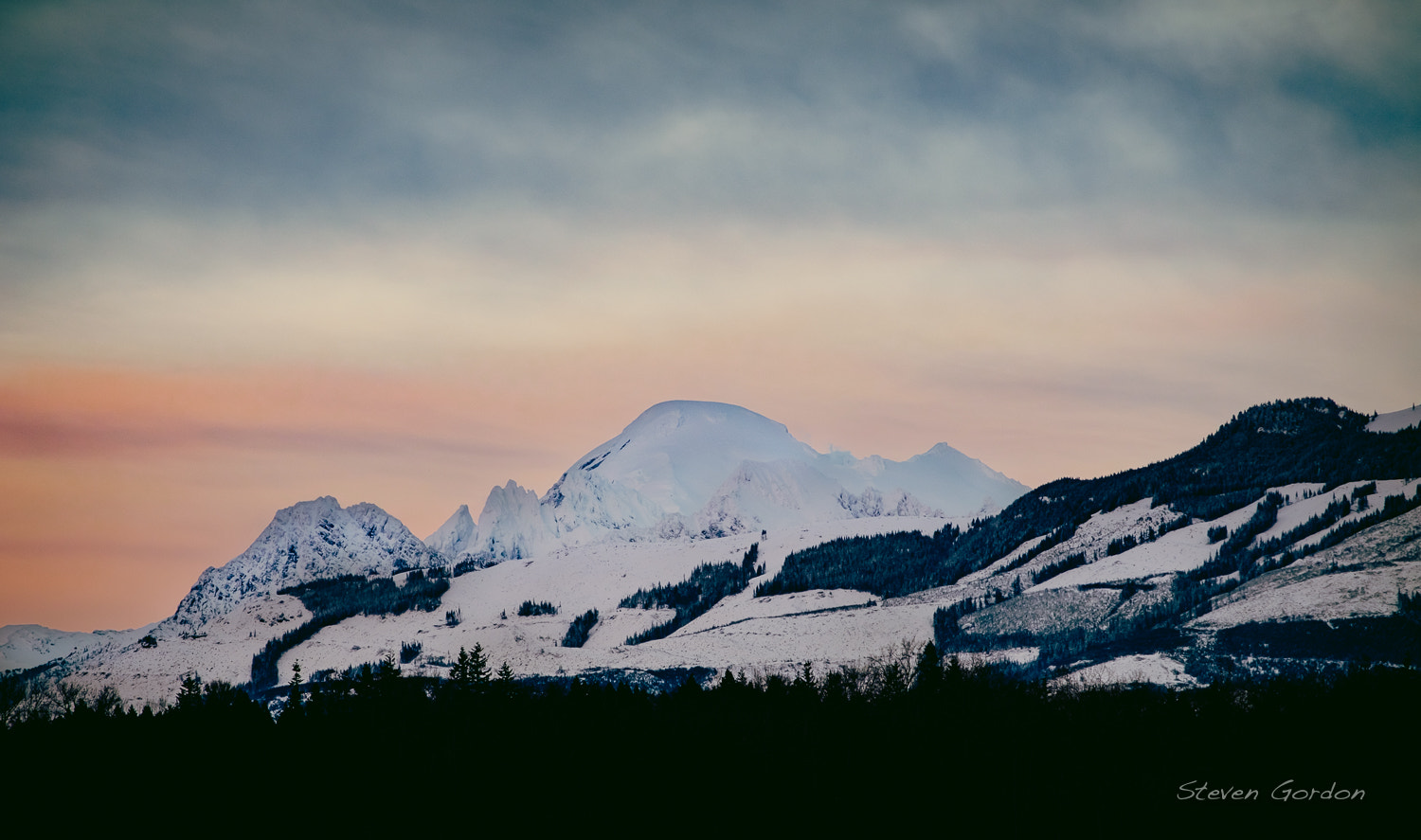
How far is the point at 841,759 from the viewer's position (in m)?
107

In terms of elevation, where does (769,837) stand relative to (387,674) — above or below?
below

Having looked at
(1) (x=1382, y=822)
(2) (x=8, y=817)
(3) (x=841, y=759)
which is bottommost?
(1) (x=1382, y=822)

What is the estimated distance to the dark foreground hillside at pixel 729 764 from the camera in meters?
97.3

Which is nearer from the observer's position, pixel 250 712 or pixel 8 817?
pixel 8 817

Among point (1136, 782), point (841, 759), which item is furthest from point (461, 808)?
point (1136, 782)

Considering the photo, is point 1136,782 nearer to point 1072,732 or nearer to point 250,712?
point 1072,732

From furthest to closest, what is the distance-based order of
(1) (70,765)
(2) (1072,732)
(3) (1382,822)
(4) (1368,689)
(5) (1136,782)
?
(4) (1368,689), (2) (1072,732), (1) (70,765), (5) (1136,782), (3) (1382,822)

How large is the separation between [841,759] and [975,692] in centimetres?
4310

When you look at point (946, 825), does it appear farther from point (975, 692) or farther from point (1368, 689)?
point (1368, 689)

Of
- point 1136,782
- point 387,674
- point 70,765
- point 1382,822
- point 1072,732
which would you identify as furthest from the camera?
point 387,674

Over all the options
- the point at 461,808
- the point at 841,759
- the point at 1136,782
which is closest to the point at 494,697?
the point at 461,808

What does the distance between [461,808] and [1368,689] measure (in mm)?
118079

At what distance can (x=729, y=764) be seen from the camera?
106875mm

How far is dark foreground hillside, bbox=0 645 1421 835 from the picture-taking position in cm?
9731
